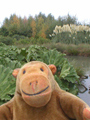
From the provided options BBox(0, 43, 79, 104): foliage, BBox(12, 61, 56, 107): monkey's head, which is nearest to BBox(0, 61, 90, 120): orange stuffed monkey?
BBox(12, 61, 56, 107): monkey's head

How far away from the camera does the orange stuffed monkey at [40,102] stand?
0.99m

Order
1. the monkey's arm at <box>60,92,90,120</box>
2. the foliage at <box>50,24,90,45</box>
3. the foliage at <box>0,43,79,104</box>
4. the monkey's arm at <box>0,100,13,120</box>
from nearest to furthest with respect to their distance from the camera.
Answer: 1. the monkey's arm at <box>60,92,90,120</box>
2. the monkey's arm at <box>0,100,13,120</box>
3. the foliage at <box>0,43,79,104</box>
4. the foliage at <box>50,24,90,45</box>

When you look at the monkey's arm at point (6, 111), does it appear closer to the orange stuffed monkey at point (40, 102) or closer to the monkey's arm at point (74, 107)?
the orange stuffed monkey at point (40, 102)

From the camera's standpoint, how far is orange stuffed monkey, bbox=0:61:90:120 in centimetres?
99

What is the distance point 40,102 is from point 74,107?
0.25 m

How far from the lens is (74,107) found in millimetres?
1065

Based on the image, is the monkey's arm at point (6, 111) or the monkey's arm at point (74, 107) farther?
the monkey's arm at point (6, 111)

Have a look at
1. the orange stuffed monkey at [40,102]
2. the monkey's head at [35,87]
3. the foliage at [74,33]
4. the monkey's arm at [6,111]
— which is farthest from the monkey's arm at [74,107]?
the foliage at [74,33]

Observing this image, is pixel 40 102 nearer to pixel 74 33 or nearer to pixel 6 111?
pixel 6 111

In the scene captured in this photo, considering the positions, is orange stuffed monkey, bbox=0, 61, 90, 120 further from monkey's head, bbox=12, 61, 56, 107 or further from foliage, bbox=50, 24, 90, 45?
foliage, bbox=50, 24, 90, 45

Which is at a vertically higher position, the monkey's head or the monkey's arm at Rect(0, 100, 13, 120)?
the monkey's head

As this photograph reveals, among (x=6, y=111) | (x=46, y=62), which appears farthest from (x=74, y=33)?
(x=6, y=111)

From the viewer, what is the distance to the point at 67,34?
14.9 metres

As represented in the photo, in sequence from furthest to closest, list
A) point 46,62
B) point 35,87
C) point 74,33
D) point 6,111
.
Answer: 1. point 74,33
2. point 46,62
3. point 6,111
4. point 35,87
